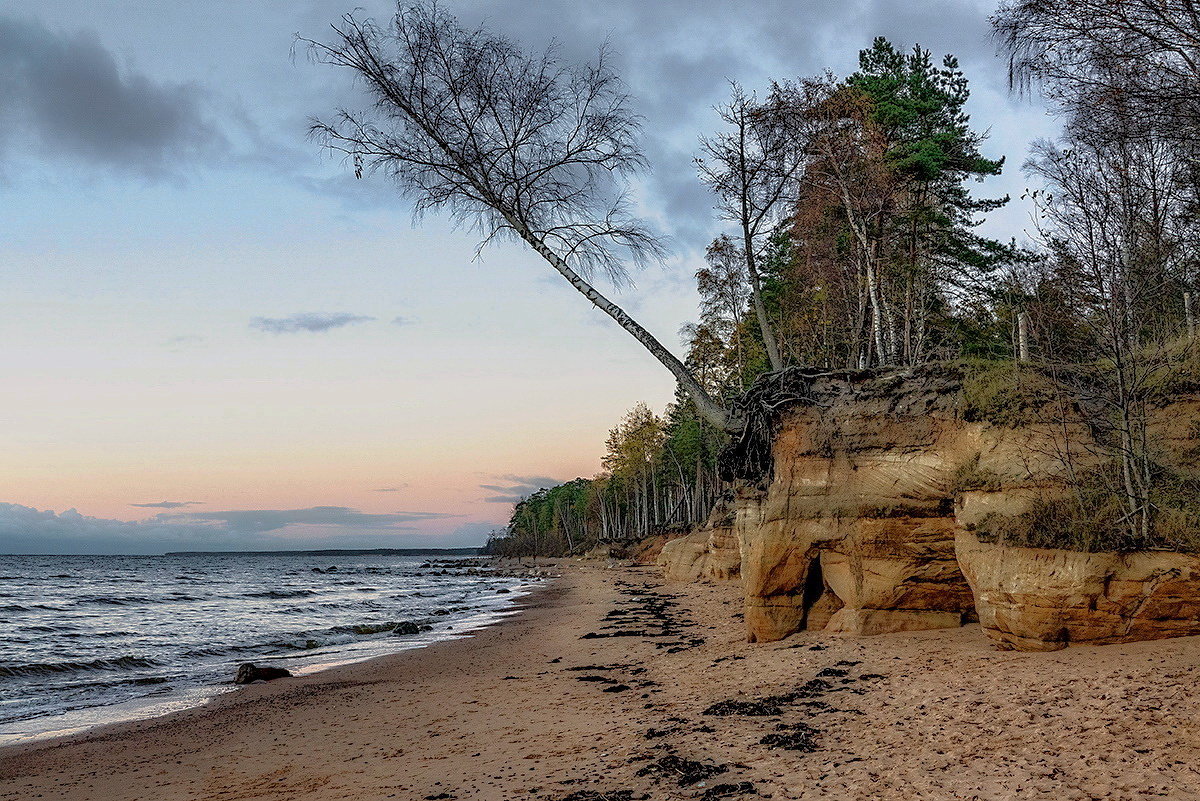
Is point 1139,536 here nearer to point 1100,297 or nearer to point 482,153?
point 1100,297

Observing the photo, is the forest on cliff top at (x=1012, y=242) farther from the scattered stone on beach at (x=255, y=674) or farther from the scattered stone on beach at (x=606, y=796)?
the scattered stone on beach at (x=255, y=674)

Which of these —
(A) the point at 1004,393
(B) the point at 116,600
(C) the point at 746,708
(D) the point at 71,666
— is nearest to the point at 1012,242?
(A) the point at 1004,393

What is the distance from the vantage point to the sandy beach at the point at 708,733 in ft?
20.3

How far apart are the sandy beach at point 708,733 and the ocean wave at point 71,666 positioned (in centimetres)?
837

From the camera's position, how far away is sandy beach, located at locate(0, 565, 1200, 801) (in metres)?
6.18

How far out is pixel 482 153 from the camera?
1439cm

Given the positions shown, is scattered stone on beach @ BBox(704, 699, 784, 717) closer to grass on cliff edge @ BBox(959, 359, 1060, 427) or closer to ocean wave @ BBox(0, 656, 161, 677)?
grass on cliff edge @ BBox(959, 359, 1060, 427)

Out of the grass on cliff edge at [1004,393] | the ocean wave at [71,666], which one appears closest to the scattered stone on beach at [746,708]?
the grass on cliff edge at [1004,393]

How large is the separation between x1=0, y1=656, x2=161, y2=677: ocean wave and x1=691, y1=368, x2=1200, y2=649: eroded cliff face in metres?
17.3

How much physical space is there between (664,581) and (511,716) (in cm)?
2836

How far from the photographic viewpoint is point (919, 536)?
40.2 feet

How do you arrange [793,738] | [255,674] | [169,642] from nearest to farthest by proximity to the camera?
[793,738] < [255,674] < [169,642]

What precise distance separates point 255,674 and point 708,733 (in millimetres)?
12320

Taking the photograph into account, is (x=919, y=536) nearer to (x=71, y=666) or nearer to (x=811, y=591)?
(x=811, y=591)
